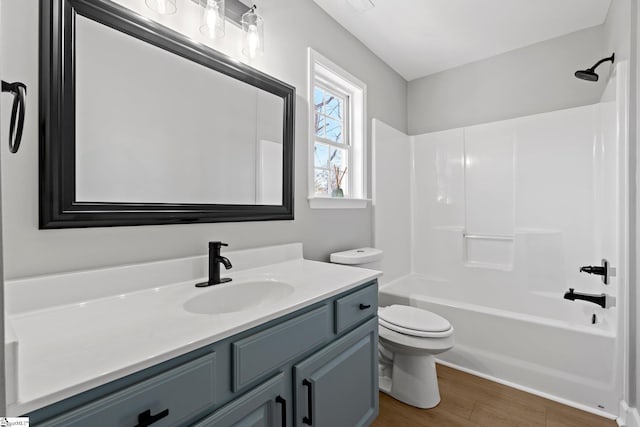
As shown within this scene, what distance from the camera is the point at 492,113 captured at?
2781 millimetres

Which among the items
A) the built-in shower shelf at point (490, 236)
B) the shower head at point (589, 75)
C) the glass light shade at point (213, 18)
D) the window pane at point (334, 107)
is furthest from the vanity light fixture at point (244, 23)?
the built-in shower shelf at point (490, 236)

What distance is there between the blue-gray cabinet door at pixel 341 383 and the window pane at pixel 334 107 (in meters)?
1.53

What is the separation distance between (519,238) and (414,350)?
1.49m

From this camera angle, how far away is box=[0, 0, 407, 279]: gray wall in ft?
3.02

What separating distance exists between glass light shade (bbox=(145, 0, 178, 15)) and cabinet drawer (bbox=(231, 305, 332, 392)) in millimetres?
1275

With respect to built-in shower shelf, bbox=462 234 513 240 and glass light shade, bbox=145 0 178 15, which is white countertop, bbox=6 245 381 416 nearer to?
glass light shade, bbox=145 0 178 15

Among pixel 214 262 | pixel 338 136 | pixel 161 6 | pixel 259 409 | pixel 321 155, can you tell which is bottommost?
A: pixel 259 409

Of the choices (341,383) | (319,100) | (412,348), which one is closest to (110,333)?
(341,383)

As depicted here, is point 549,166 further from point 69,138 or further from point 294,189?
point 69,138

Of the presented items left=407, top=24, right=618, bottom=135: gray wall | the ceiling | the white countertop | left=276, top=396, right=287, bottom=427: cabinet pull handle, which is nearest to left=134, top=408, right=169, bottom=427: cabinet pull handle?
the white countertop

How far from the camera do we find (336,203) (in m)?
2.12

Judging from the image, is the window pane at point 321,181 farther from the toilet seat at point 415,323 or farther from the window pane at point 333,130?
the toilet seat at point 415,323

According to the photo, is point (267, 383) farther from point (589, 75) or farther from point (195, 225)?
point (589, 75)

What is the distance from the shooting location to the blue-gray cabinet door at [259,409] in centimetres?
84
